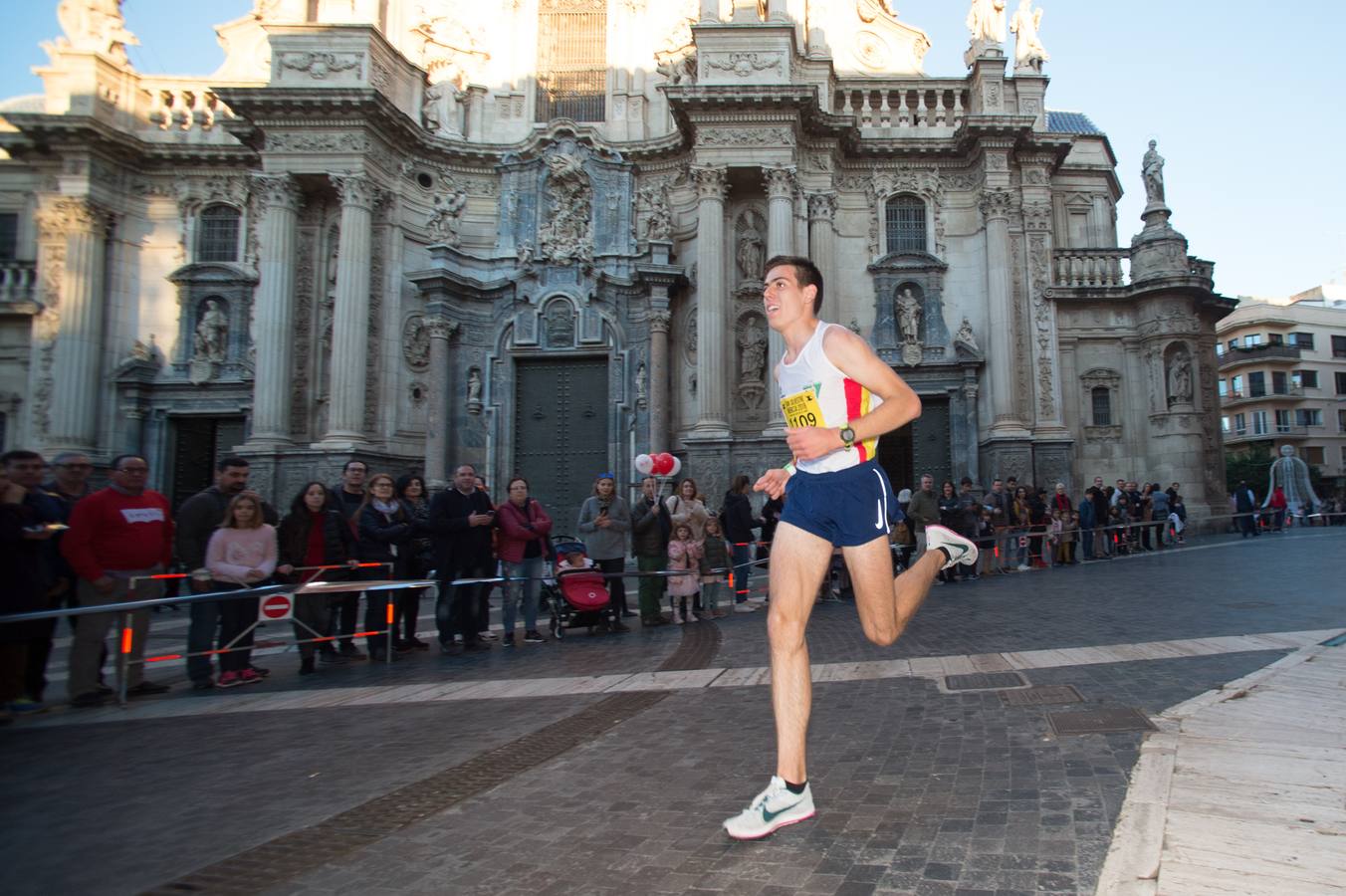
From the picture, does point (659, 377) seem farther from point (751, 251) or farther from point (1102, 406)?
point (1102, 406)

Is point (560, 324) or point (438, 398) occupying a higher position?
point (560, 324)

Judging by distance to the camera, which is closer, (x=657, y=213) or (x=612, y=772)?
(x=612, y=772)

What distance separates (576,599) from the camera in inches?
367

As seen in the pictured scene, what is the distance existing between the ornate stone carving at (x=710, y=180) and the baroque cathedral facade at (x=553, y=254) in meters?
0.10

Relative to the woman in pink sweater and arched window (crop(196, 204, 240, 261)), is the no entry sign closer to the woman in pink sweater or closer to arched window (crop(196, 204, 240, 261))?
the woman in pink sweater

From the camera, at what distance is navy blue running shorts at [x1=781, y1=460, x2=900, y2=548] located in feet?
10.2

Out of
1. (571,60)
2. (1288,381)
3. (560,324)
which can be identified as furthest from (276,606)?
(1288,381)

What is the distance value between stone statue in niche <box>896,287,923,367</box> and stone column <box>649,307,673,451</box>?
620 centimetres

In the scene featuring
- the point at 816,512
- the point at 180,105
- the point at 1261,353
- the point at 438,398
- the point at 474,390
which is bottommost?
the point at 816,512

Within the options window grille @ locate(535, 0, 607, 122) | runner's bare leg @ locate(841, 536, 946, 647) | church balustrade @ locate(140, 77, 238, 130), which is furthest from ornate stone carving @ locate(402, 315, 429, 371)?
runner's bare leg @ locate(841, 536, 946, 647)

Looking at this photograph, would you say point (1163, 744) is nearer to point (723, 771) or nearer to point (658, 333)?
point (723, 771)

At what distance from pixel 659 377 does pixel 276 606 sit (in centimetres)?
1430

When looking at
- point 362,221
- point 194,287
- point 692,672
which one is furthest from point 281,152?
point 692,672

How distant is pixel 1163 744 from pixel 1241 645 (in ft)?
10.7
